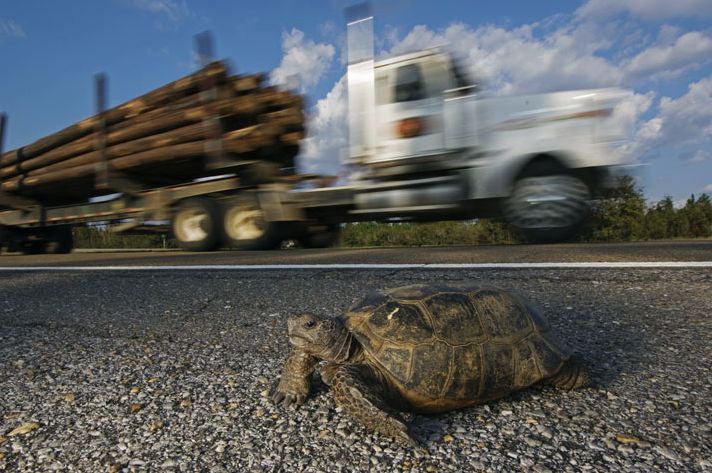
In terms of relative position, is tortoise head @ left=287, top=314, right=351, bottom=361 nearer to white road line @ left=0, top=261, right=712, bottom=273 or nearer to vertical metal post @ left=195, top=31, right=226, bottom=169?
white road line @ left=0, top=261, right=712, bottom=273

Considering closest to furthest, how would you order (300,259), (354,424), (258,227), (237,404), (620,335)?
(354,424)
(237,404)
(620,335)
(300,259)
(258,227)

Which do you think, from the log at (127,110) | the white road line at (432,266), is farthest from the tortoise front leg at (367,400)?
the log at (127,110)

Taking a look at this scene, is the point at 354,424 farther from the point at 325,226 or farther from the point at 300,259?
the point at 325,226

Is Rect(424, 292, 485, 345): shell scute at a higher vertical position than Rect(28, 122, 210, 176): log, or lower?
lower

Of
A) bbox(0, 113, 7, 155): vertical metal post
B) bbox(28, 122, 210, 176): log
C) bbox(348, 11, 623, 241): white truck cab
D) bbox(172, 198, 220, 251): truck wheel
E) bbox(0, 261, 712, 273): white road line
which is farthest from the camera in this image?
bbox(0, 113, 7, 155): vertical metal post

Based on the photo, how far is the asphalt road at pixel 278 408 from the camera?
47.1 inches

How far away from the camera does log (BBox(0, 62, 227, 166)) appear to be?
8.08 metres

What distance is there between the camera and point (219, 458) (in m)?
1.21

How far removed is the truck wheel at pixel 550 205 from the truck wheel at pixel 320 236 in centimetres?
450

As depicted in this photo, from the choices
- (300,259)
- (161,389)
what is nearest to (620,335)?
(161,389)

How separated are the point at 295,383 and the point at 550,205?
596cm

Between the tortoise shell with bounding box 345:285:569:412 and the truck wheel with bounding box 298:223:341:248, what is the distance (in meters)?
8.02

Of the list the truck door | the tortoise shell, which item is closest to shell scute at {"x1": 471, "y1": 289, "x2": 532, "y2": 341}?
the tortoise shell

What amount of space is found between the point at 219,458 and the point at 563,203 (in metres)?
6.40
